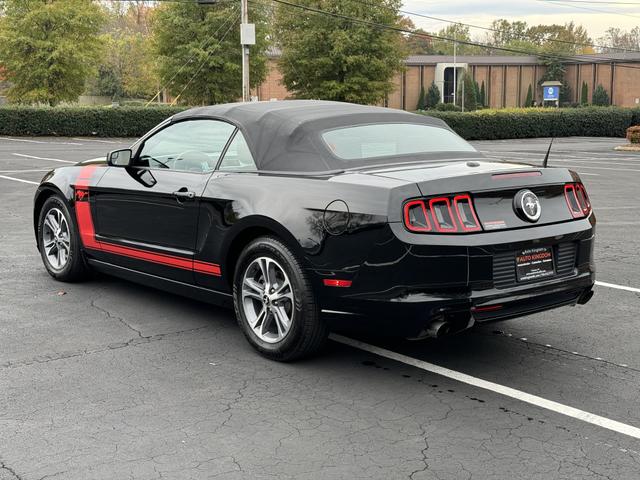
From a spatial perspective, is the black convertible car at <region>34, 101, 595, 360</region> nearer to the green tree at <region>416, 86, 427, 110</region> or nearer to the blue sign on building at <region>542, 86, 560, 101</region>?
the blue sign on building at <region>542, 86, 560, 101</region>

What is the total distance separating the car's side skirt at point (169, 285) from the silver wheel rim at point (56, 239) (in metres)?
0.43

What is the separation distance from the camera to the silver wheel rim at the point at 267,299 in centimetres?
490

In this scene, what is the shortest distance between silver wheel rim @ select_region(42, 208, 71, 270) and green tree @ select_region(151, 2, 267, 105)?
36447 mm

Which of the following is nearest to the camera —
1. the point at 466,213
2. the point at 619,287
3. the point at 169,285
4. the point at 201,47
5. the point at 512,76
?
the point at 466,213

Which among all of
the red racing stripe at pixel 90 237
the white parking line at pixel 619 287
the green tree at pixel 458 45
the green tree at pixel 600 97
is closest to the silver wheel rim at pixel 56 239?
the red racing stripe at pixel 90 237

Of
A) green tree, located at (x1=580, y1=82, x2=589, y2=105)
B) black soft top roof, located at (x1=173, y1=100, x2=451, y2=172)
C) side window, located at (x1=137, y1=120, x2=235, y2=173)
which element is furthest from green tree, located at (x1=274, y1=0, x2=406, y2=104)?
green tree, located at (x1=580, y1=82, x2=589, y2=105)

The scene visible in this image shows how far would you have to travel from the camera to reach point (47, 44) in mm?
40969

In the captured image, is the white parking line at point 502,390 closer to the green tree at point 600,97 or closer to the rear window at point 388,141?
the rear window at point 388,141

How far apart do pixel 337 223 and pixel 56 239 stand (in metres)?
3.55

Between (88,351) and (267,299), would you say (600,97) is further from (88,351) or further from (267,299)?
(88,351)

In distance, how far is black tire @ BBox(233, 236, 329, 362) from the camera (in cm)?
470

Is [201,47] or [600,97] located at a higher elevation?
[201,47]

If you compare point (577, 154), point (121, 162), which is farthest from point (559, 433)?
point (577, 154)

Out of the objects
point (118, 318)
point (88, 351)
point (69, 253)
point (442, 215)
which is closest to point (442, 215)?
point (442, 215)
